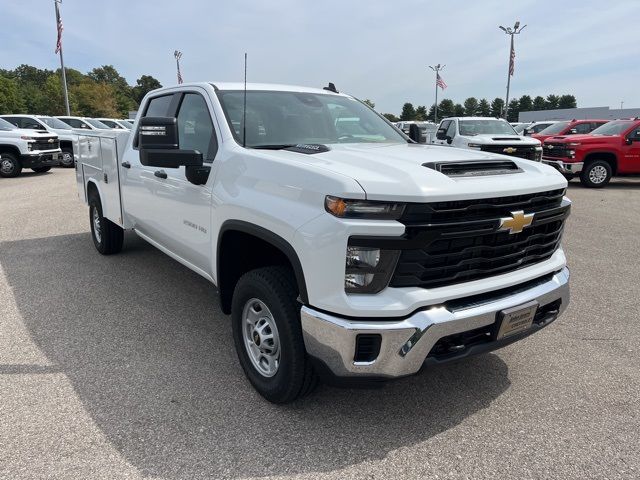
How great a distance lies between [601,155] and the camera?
1306cm

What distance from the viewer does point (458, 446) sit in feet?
8.46

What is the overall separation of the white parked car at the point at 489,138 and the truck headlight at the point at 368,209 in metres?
8.75

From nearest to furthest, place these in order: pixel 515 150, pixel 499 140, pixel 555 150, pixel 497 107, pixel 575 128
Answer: pixel 515 150, pixel 499 140, pixel 555 150, pixel 575 128, pixel 497 107

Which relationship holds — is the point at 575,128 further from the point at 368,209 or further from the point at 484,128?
the point at 368,209

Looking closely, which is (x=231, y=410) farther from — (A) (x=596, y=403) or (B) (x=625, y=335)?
(B) (x=625, y=335)

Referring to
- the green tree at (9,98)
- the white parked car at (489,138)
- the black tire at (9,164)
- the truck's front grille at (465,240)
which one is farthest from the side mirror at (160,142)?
the green tree at (9,98)

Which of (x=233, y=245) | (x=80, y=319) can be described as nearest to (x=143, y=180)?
(x=80, y=319)

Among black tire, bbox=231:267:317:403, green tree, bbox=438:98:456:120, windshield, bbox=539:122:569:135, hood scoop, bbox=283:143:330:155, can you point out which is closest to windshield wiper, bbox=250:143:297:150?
hood scoop, bbox=283:143:330:155

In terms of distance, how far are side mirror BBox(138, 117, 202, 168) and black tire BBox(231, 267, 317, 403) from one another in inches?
35.4

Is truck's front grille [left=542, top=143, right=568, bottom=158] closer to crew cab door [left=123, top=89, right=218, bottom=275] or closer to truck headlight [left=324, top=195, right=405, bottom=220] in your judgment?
crew cab door [left=123, top=89, right=218, bottom=275]

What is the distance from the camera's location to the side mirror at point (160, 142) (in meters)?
3.08

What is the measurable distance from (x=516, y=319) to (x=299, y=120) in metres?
2.13

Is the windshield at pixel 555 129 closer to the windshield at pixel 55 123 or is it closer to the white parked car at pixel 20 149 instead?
the white parked car at pixel 20 149

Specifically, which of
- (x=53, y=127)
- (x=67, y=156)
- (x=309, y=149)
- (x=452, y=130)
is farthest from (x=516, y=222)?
(x=53, y=127)
